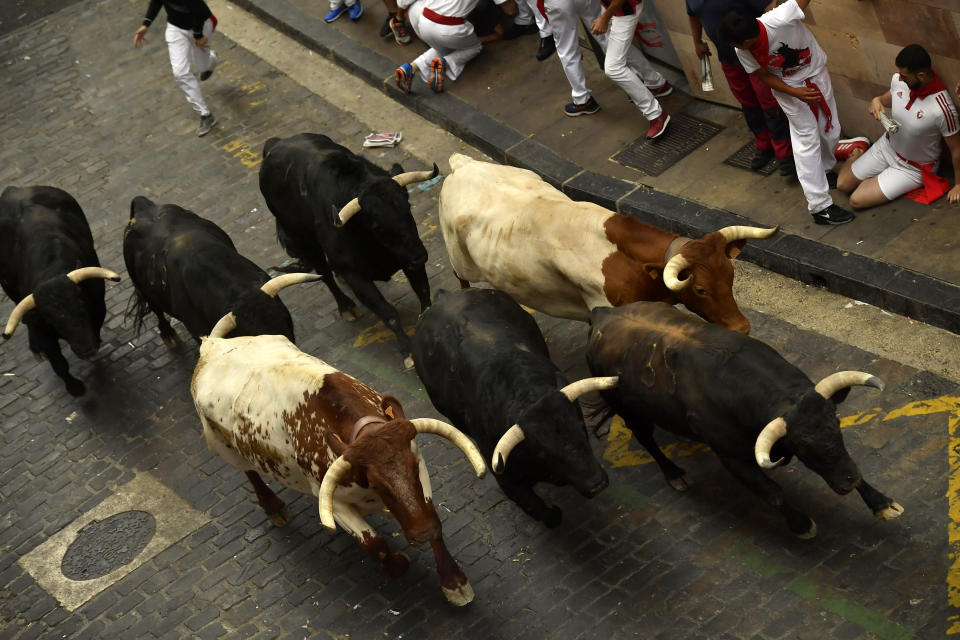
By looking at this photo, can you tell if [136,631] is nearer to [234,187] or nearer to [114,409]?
[114,409]

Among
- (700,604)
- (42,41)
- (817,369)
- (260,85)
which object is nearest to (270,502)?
(700,604)

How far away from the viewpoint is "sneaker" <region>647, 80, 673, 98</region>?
42.8ft

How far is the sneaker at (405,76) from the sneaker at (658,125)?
137 inches

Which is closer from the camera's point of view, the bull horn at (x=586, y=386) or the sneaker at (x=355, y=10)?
the bull horn at (x=586, y=386)

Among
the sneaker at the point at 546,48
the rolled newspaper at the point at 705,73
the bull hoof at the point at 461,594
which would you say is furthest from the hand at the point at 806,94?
the bull hoof at the point at 461,594

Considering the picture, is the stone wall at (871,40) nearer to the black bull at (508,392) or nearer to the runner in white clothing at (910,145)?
the runner in white clothing at (910,145)

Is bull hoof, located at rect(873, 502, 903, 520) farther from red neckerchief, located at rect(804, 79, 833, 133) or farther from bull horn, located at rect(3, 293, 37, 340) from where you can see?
bull horn, located at rect(3, 293, 37, 340)

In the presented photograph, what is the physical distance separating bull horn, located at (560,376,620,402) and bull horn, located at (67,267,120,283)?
16.7ft

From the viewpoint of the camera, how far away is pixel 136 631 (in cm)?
877

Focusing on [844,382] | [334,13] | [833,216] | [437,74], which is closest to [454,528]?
[844,382]

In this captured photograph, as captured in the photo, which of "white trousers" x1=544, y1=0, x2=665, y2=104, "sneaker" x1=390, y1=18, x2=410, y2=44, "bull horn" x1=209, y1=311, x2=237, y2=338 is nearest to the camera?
"bull horn" x1=209, y1=311, x2=237, y2=338

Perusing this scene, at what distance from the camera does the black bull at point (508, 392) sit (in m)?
7.55

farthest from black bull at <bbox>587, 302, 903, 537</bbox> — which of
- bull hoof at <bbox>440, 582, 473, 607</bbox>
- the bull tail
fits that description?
the bull tail

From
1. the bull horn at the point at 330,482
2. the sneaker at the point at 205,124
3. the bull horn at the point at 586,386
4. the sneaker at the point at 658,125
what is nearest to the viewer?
the bull horn at the point at 330,482
